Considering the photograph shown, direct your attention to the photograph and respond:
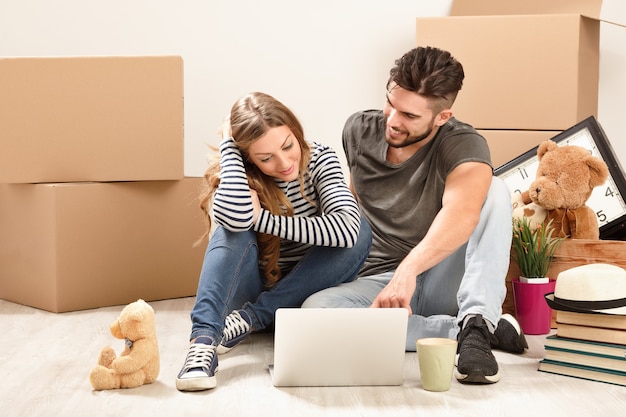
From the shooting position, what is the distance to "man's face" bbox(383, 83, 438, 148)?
170 centimetres

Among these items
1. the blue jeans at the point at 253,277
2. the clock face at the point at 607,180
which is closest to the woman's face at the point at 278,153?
the blue jeans at the point at 253,277

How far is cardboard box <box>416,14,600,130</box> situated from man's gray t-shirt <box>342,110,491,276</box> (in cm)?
48

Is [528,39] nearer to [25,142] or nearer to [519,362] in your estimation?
[519,362]

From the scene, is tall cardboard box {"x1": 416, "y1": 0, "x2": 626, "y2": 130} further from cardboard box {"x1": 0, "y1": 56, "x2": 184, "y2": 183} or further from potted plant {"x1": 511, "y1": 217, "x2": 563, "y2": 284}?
cardboard box {"x1": 0, "y1": 56, "x2": 184, "y2": 183}

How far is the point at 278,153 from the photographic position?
157 cm

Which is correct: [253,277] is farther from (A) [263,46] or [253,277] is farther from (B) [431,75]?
(A) [263,46]

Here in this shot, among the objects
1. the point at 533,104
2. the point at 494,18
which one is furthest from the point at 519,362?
the point at 494,18

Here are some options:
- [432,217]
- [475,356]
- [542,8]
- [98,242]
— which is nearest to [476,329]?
[475,356]

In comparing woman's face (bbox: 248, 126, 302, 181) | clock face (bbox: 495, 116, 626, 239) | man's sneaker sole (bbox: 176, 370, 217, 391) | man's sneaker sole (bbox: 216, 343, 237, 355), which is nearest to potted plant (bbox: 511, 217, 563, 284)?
clock face (bbox: 495, 116, 626, 239)

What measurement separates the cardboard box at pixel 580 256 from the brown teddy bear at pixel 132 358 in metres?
0.96

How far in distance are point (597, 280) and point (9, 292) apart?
158 centimetres

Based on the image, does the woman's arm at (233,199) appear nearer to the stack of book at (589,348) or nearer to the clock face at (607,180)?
the stack of book at (589,348)

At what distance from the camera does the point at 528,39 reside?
2.19 meters

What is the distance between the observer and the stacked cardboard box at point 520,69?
219cm
